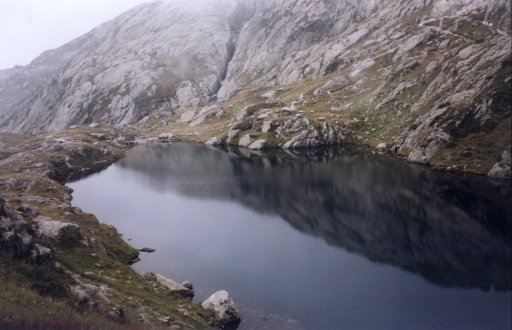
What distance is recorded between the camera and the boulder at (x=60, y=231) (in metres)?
54.2

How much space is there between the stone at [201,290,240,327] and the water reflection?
24.4 m

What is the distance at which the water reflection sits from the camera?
5912 centimetres

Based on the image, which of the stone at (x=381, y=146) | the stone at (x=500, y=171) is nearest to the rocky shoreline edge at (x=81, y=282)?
the stone at (x=500, y=171)

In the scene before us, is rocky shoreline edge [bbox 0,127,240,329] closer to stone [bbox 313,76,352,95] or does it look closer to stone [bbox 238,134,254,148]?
stone [bbox 238,134,254,148]

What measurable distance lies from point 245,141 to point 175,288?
125 metres

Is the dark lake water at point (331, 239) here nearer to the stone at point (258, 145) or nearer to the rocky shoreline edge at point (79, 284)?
the rocky shoreline edge at point (79, 284)

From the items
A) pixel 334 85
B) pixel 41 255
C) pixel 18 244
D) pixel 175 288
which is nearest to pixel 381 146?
pixel 334 85

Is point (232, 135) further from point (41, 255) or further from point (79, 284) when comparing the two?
point (79, 284)

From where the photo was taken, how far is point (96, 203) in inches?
3935

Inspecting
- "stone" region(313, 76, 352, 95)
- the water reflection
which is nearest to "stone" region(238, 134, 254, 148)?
the water reflection

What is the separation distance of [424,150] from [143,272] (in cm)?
8421

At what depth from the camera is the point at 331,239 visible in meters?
70.4

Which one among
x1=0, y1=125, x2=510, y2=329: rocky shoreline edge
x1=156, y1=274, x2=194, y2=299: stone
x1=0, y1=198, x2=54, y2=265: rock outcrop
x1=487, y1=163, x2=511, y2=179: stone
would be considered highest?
x1=0, y1=198, x2=54, y2=265: rock outcrop

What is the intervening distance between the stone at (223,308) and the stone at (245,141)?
12571 centimetres
